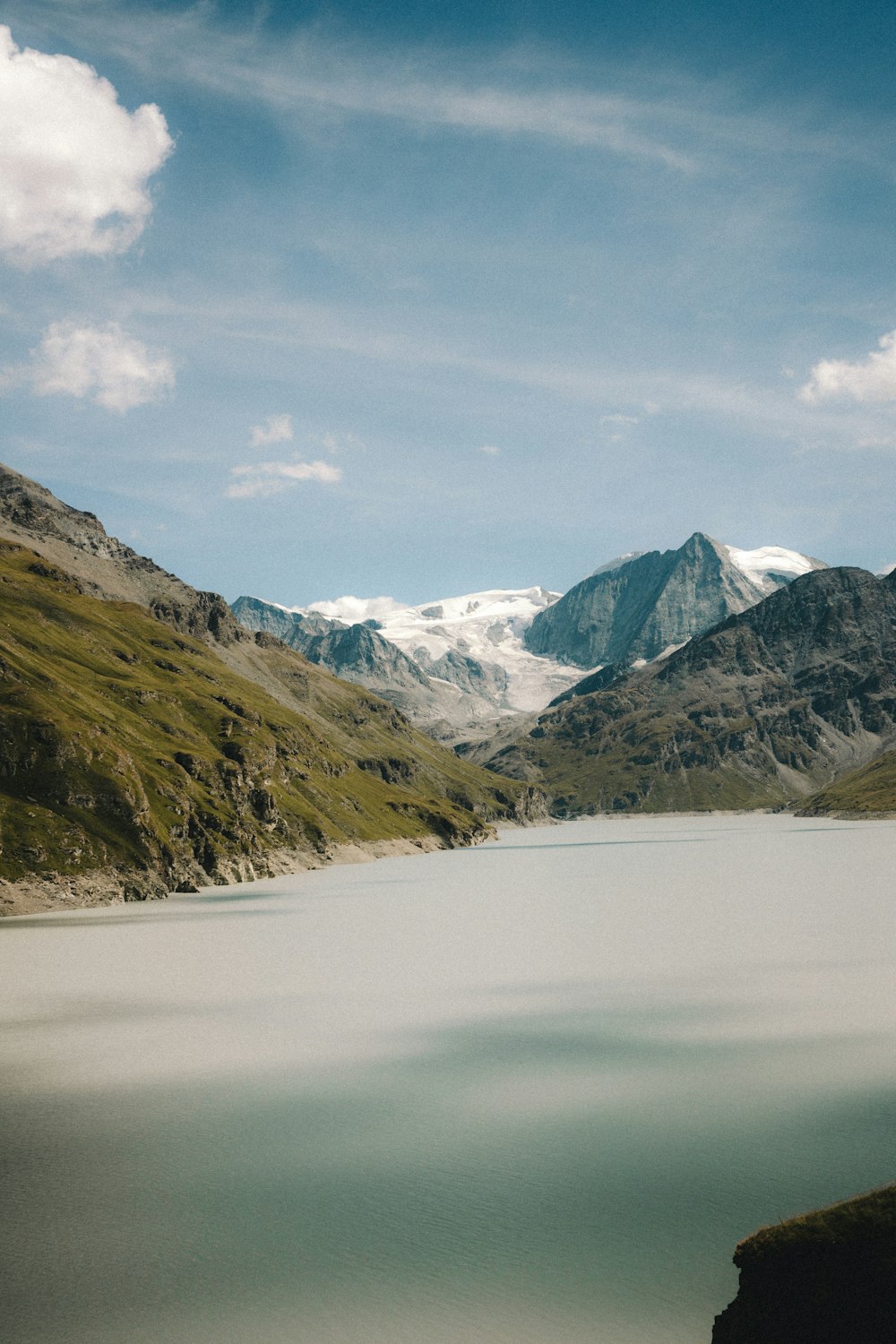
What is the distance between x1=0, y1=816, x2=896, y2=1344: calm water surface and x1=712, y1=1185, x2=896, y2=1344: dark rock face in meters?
3.53

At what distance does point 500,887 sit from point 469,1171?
395ft

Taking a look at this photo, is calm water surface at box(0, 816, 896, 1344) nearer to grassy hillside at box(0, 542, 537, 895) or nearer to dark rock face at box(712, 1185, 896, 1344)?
dark rock face at box(712, 1185, 896, 1344)

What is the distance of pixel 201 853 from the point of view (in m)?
153

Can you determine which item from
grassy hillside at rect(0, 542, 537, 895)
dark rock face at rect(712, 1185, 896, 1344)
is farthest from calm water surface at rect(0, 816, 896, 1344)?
grassy hillside at rect(0, 542, 537, 895)

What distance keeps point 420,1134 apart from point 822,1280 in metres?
19.9

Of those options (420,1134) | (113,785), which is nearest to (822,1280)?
(420,1134)

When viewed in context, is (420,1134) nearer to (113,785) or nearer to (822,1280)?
(822,1280)

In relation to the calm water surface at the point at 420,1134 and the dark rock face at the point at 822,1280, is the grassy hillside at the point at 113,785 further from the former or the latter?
the dark rock face at the point at 822,1280

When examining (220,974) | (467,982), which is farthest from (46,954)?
(467,982)

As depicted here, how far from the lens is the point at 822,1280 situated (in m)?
18.3

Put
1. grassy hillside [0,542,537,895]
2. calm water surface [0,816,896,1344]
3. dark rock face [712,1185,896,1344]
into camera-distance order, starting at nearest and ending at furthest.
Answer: dark rock face [712,1185,896,1344], calm water surface [0,816,896,1344], grassy hillside [0,542,537,895]

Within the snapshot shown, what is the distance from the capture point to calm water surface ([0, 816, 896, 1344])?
78.0ft

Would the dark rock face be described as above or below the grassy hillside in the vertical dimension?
below


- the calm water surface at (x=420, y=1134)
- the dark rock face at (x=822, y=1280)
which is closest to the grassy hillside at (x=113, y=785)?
the calm water surface at (x=420, y=1134)
